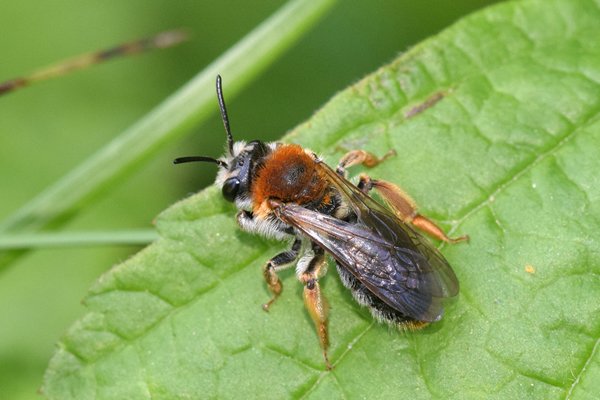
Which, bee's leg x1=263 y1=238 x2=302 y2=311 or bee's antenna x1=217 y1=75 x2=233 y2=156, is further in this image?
bee's antenna x1=217 y1=75 x2=233 y2=156

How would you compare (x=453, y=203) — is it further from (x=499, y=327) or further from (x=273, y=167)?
(x=273, y=167)

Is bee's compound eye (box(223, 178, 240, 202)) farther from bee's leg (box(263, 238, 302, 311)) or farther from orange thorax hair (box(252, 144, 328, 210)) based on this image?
bee's leg (box(263, 238, 302, 311))

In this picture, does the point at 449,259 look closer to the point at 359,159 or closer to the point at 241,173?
the point at 359,159

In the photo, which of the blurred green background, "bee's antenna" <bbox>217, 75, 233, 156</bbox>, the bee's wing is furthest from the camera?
the blurred green background

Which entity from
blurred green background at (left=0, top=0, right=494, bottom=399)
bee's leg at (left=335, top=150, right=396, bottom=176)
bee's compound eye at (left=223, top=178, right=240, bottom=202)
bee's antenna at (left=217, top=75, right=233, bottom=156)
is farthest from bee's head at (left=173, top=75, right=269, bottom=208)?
blurred green background at (left=0, top=0, right=494, bottom=399)

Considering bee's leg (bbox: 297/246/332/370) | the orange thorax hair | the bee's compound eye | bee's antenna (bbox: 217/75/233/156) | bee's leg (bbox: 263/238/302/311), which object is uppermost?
bee's antenna (bbox: 217/75/233/156)

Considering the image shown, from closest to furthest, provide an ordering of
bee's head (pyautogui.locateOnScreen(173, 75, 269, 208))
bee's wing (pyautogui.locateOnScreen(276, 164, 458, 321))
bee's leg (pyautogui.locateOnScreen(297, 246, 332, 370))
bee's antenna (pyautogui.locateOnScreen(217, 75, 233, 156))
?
bee's wing (pyautogui.locateOnScreen(276, 164, 458, 321))
bee's leg (pyautogui.locateOnScreen(297, 246, 332, 370))
bee's head (pyautogui.locateOnScreen(173, 75, 269, 208))
bee's antenna (pyautogui.locateOnScreen(217, 75, 233, 156))

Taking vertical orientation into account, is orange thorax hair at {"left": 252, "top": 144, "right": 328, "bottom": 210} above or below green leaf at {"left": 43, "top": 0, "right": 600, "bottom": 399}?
above
